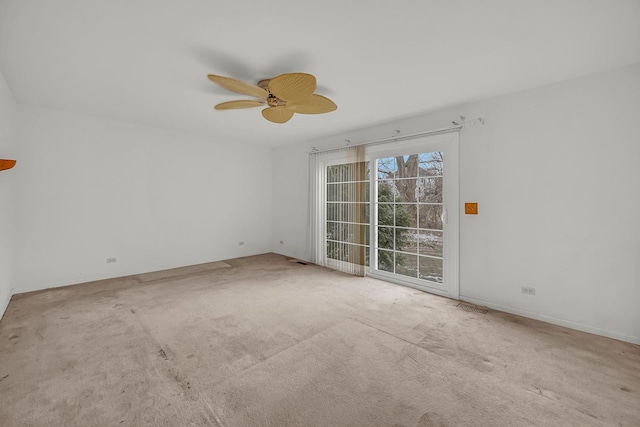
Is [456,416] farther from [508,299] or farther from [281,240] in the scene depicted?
[281,240]

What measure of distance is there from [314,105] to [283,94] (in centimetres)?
41

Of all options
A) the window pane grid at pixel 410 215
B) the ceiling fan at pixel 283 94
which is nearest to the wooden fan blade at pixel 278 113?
the ceiling fan at pixel 283 94

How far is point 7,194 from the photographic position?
10.2ft

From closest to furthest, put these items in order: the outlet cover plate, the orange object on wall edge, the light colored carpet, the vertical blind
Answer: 1. the orange object on wall edge
2. the outlet cover plate
3. the light colored carpet
4. the vertical blind

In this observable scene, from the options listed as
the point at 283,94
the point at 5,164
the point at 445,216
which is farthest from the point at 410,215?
the point at 5,164

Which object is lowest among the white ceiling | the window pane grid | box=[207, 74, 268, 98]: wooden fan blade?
the window pane grid

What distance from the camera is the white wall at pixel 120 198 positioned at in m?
3.63

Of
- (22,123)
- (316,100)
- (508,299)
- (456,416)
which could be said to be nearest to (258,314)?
(456,416)

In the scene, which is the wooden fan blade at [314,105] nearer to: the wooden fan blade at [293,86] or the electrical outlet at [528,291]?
the wooden fan blade at [293,86]

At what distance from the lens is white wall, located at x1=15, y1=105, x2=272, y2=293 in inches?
143

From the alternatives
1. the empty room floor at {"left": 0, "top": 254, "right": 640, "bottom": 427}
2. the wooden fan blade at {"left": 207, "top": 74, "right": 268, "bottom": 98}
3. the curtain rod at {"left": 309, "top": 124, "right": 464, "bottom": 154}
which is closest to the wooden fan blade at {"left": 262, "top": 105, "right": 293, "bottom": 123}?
the wooden fan blade at {"left": 207, "top": 74, "right": 268, "bottom": 98}

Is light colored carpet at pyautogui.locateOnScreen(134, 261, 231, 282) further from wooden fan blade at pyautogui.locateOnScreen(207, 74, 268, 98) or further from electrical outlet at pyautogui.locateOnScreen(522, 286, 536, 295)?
electrical outlet at pyautogui.locateOnScreen(522, 286, 536, 295)

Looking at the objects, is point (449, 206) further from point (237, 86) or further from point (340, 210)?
point (237, 86)

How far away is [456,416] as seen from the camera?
1.56m
